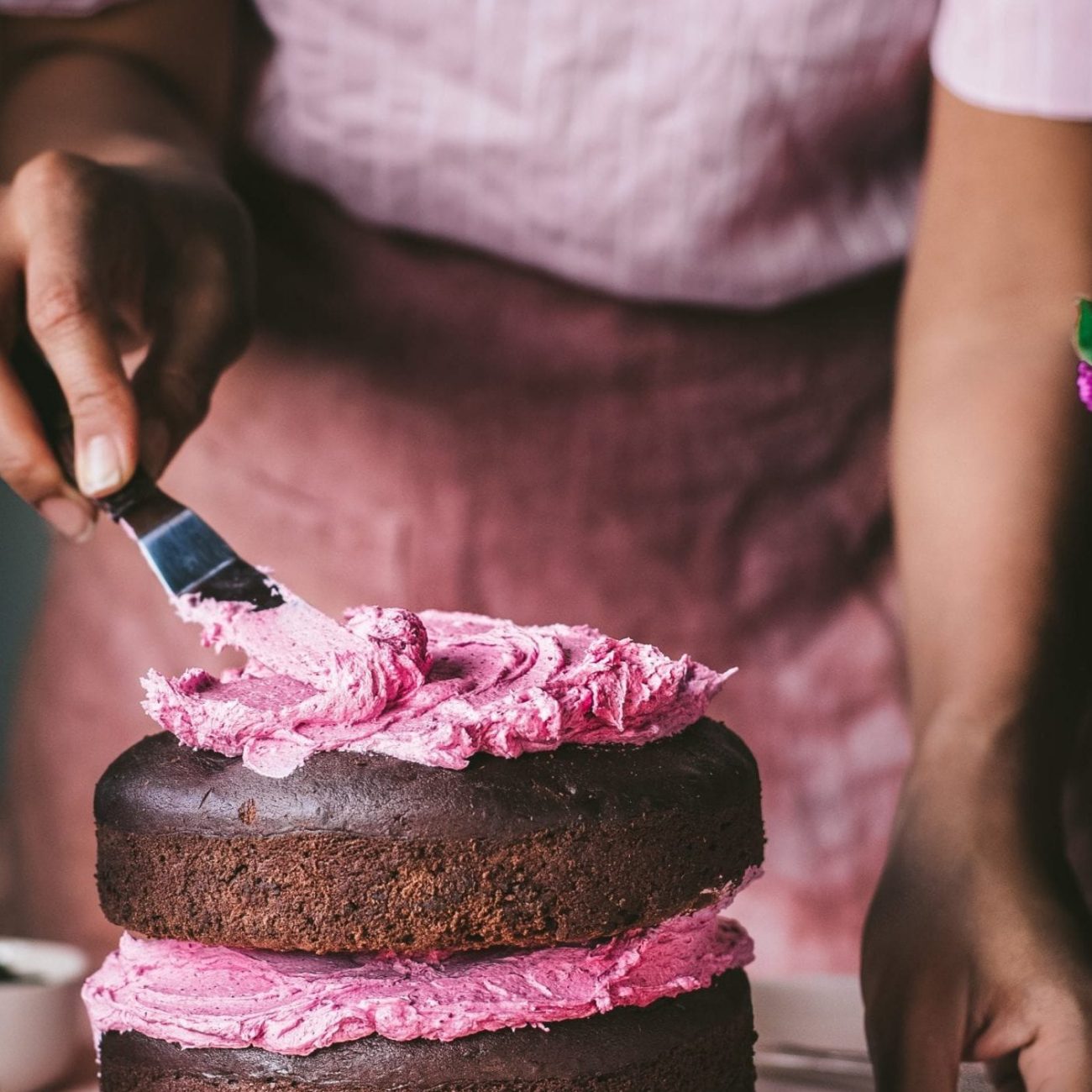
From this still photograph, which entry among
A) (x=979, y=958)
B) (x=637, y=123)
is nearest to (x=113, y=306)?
(x=637, y=123)

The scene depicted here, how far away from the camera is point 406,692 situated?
49.1 inches

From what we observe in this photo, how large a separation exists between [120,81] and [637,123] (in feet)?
2.33

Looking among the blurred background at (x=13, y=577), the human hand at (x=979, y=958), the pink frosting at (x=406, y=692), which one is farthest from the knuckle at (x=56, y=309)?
the blurred background at (x=13, y=577)

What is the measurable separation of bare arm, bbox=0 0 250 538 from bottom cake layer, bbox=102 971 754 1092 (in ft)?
1.68

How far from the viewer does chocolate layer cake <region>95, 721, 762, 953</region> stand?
3.89ft

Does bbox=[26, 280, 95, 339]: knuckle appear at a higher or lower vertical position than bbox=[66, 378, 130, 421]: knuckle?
higher

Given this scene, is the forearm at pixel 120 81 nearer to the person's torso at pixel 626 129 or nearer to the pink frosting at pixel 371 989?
the person's torso at pixel 626 129

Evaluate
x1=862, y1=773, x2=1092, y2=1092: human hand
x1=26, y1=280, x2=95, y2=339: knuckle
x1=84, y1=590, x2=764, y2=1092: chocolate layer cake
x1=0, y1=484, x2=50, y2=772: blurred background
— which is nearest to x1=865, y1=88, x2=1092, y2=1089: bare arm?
x1=862, y1=773, x2=1092, y2=1092: human hand

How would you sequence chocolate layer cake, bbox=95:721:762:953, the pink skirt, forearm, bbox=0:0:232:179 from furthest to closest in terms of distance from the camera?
the pink skirt → forearm, bbox=0:0:232:179 → chocolate layer cake, bbox=95:721:762:953

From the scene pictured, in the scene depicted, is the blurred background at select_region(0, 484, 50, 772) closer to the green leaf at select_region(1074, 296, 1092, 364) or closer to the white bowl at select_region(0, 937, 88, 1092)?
the white bowl at select_region(0, 937, 88, 1092)

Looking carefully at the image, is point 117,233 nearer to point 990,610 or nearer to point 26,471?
point 26,471

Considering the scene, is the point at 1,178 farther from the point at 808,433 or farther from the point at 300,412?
the point at 808,433

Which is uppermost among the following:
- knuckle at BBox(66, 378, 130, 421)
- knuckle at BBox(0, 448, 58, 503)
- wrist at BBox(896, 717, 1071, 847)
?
knuckle at BBox(66, 378, 130, 421)

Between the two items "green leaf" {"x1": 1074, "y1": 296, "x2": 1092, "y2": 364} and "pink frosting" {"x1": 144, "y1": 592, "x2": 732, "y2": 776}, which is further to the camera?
"pink frosting" {"x1": 144, "y1": 592, "x2": 732, "y2": 776}
